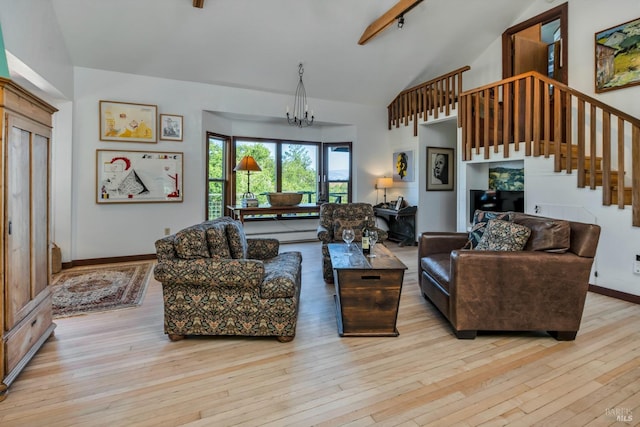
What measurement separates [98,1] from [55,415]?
4.38 m

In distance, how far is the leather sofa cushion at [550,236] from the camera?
243cm

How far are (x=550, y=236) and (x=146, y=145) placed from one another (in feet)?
17.0

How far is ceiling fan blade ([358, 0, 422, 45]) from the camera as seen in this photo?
4264 millimetres

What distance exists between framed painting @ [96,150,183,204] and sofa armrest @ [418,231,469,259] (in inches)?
152

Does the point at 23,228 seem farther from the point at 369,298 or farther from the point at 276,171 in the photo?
the point at 276,171

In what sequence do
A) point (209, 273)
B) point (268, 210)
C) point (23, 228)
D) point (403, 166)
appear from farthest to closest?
point (403, 166) < point (268, 210) < point (209, 273) < point (23, 228)

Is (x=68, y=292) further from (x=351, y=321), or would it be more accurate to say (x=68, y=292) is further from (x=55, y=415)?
(x=351, y=321)

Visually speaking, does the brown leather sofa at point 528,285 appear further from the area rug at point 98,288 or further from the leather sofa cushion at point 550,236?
the area rug at point 98,288

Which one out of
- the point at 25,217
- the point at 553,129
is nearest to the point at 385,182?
the point at 553,129

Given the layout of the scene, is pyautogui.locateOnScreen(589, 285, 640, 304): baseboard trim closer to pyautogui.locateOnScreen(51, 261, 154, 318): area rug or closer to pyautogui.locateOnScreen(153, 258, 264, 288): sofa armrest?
pyautogui.locateOnScreen(153, 258, 264, 288): sofa armrest

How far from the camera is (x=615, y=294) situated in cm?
348

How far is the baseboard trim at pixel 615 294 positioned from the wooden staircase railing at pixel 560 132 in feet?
2.47

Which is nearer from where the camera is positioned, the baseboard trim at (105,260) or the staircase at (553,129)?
the staircase at (553,129)

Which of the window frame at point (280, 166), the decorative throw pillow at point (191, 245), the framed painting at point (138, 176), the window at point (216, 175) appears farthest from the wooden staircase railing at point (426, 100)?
the decorative throw pillow at point (191, 245)
